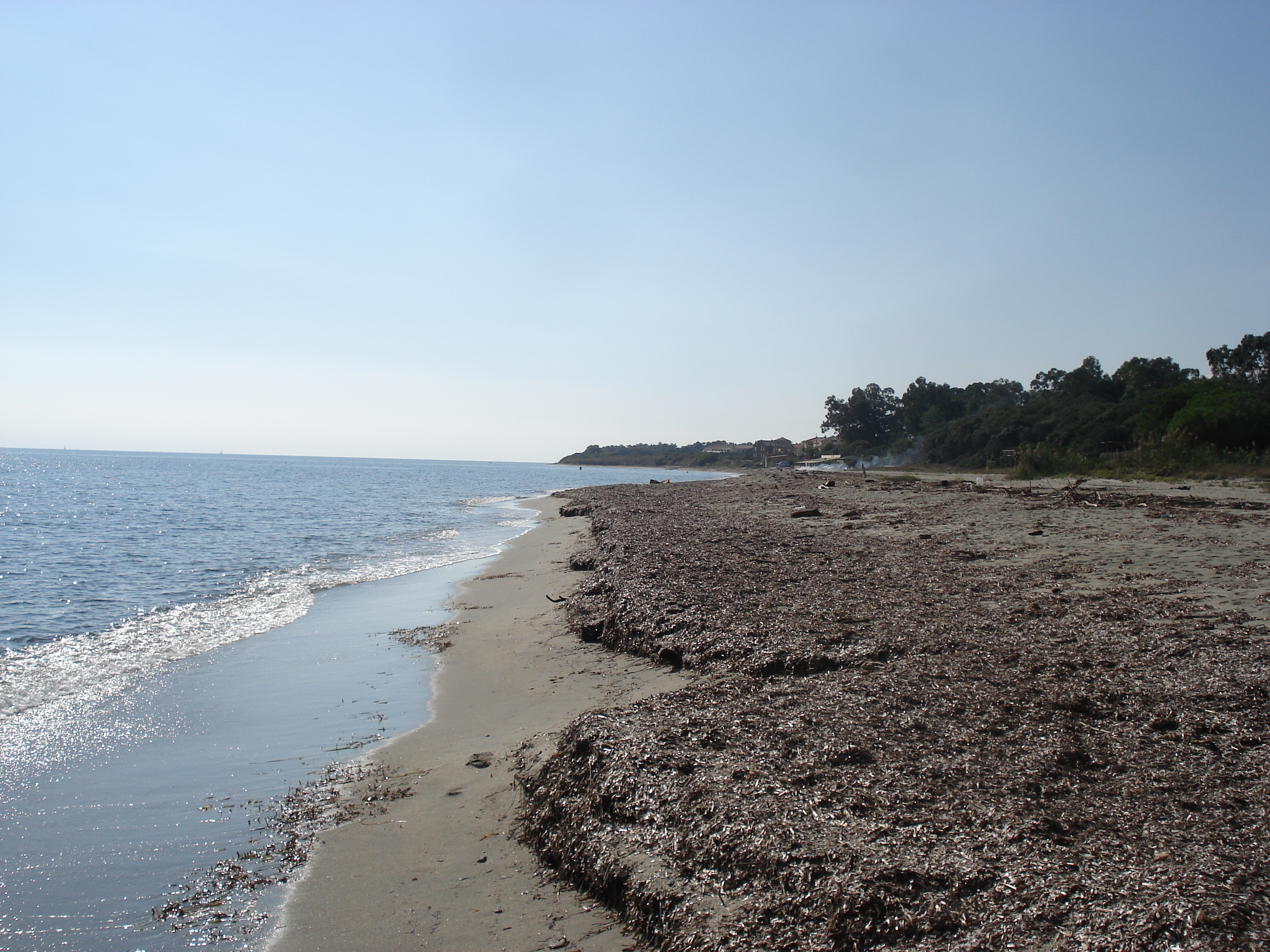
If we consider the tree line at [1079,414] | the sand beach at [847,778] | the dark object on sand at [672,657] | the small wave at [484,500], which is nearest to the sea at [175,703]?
the sand beach at [847,778]

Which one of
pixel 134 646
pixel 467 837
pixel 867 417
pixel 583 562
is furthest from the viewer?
pixel 867 417

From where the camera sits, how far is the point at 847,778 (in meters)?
4.08

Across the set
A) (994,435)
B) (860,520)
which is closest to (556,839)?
(860,520)

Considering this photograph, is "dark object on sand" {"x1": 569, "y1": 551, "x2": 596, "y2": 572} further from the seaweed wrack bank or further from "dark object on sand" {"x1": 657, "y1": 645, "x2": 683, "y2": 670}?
"dark object on sand" {"x1": 657, "y1": 645, "x2": 683, "y2": 670}

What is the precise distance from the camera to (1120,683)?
17.5ft

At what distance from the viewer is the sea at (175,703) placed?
4418mm

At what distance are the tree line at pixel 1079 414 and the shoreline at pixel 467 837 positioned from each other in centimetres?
3378

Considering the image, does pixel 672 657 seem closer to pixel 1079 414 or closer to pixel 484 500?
pixel 484 500

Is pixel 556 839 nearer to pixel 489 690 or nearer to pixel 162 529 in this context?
pixel 489 690

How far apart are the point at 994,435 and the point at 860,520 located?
2085 inches

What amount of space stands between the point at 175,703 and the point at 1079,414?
6231 cm

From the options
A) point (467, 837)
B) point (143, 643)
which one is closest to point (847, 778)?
point (467, 837)

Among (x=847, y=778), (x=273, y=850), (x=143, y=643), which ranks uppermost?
(x=847, y=778)

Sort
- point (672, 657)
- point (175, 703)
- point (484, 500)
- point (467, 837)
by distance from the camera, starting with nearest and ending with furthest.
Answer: point (467, 837), point (672, 657), point (175, 703), point (484, 500)
